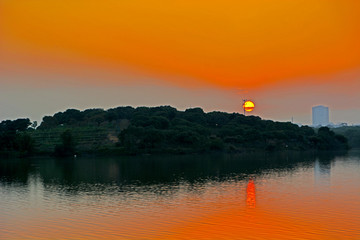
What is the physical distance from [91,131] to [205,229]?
109919 millimetres

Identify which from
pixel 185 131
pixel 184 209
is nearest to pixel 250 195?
pixel 184 209

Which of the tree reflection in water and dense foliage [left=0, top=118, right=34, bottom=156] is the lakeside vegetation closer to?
dense foliage [left=0, top=118, right=34, bottom=156]

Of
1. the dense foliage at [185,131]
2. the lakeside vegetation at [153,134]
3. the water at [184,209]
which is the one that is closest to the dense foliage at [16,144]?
the lakeside vegetation at [153,134]

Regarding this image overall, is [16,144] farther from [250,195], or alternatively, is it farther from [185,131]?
[250,195]

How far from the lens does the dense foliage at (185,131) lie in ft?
395

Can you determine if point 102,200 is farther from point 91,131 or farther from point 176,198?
point 91,131

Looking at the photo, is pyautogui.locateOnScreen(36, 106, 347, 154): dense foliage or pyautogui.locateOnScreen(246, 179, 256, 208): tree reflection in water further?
pyautogui.locateOnScreen(36, 106, 347, 154): dense foliage

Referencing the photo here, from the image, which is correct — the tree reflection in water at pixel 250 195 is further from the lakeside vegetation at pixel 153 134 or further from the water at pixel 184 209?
the lakeside vegetation at pixel 153 134

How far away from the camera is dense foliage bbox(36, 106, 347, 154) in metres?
120

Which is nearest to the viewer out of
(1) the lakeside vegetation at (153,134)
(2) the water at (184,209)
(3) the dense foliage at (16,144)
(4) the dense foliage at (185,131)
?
(2) the water at (184,209)

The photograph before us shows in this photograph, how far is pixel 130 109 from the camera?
162 meters

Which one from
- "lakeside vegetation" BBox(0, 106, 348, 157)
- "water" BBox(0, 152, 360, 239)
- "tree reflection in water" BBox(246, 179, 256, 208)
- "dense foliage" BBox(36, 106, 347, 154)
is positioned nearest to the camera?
"water" BBox(0, 152, 360, 239)

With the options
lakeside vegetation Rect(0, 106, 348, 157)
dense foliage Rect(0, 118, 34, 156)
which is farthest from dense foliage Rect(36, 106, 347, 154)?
dense foliage Rect(0, 118, 34, 156)

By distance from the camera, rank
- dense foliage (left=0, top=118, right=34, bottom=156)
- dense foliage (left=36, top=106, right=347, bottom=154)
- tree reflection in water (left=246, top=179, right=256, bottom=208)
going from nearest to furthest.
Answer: tree reflection in water (left=246, top=179, right=256, bottom=208)
dense foliage (left=0, top=118, right=34, bottom=156)
dense foliage (left=36, top=106, right=347, bottom=154)
